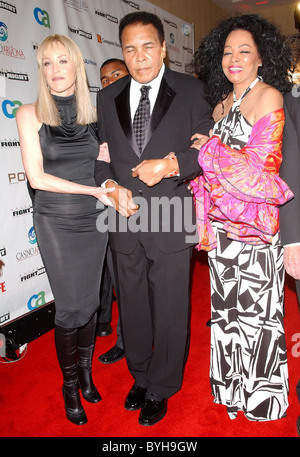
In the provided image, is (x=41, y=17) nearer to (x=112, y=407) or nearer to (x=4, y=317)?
(x=4, y=317)

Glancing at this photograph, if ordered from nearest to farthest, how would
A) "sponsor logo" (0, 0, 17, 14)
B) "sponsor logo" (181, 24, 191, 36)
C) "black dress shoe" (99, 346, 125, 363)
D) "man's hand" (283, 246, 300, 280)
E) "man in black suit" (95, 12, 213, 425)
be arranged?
"man's hand" (283, 246, 300, 280), "man in black suit" (95, 12, 213, 425), "black dress shoe" (99, 346, 125, 363), "sponsor logo" (0, 0, 17, 14), "sponsor logo" (181, 24, 191, 36)

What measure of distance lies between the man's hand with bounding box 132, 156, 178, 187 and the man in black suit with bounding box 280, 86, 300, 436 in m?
0.49

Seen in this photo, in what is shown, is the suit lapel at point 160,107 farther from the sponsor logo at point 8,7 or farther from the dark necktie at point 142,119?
the sponsor logo at point 8,7

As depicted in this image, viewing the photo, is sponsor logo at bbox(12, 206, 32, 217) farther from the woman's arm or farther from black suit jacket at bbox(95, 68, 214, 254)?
black suit jacket at bbox(95, 68, 214, 254)

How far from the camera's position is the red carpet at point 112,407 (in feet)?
6.62

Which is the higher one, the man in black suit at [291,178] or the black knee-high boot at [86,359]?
the man in black suit at [291,178]

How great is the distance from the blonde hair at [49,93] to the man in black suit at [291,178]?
100 cm

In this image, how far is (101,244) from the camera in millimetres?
2111

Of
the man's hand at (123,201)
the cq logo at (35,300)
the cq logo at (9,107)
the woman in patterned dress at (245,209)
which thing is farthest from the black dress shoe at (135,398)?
the cq logo at (9,107)

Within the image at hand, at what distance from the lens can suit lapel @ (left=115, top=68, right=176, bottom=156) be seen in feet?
6.02

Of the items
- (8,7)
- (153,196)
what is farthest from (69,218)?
(8,7)

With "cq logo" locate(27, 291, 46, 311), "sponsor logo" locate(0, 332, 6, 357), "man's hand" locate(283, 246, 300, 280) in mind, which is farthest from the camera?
"cq logo" locate(27, 291, 46, 311)

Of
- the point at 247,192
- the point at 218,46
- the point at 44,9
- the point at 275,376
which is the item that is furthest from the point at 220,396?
the point at 44,9

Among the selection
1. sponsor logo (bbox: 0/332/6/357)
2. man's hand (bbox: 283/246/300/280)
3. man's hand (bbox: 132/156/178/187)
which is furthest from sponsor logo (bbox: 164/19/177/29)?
man's hand (bbox: 283/246/300/280)
